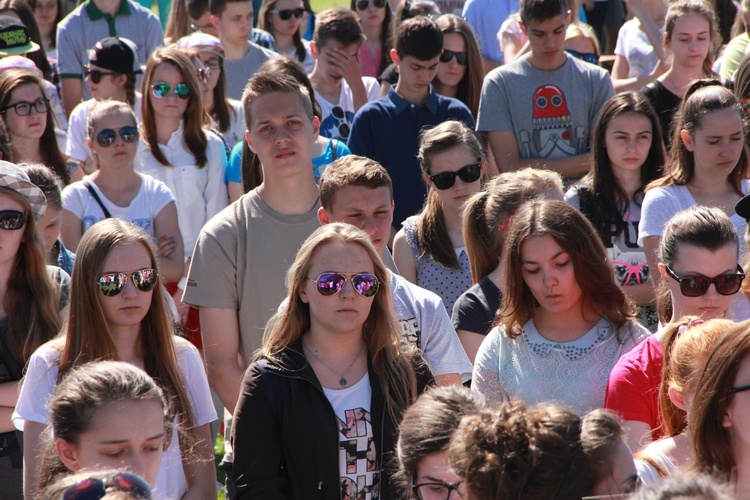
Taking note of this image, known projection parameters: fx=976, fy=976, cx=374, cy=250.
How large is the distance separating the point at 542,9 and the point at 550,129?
2.46ft

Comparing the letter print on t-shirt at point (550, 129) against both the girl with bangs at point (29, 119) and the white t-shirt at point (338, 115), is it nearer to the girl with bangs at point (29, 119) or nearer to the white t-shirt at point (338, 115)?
the white t-shirt at point (338, 115)

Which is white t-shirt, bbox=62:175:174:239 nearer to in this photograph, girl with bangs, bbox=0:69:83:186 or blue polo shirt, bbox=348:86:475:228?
girl with bangs, bbox=0:69:83:186

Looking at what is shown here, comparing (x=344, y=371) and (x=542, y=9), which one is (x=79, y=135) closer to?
(x=542, y=9)

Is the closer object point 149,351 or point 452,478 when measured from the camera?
point 452,478

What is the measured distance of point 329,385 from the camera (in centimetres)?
333

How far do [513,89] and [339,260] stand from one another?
3095 millimetres


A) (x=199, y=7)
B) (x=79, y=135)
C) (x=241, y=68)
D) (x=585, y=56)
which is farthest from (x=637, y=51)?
(x=79, y=135)

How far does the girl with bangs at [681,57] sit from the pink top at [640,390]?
350 cm

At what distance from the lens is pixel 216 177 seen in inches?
241

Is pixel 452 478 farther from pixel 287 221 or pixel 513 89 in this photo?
pixel 513 89

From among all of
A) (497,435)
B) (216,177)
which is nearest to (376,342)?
(497,435)

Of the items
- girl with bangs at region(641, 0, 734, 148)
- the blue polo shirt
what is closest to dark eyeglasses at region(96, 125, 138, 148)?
the blue polo shirt

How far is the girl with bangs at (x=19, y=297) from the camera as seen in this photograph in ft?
12.1

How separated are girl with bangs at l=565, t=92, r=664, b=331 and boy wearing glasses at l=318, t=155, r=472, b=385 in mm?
1430
